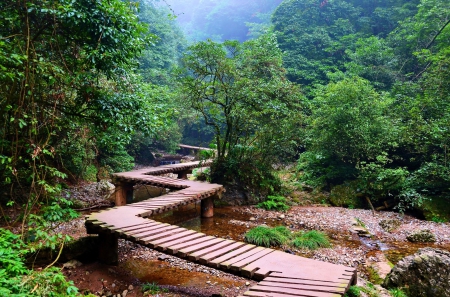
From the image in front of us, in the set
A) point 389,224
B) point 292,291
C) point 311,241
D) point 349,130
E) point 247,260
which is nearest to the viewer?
point 292,291

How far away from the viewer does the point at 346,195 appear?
1050cm

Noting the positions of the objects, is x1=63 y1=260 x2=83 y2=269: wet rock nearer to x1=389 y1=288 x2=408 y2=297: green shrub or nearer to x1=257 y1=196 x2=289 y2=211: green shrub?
x1=389 y1=288 x2=408 y2=297: green shrub

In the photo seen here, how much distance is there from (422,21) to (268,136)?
1144cm

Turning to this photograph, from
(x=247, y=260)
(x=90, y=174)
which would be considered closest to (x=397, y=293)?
(x=247, y=260)

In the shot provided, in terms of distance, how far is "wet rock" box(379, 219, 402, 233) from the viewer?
26.1ft

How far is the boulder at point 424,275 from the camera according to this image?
4.33 metres

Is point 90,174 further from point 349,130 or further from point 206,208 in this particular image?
point 349,130

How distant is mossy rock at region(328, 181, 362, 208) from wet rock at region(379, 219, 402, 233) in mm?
1706

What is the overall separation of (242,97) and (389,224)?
5518 mm

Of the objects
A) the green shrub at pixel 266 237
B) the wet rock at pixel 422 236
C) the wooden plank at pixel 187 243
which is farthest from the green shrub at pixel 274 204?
the wooden plank at pixel 187 243

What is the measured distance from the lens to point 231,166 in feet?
32.6

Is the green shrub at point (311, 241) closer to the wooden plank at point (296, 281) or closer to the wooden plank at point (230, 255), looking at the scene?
the wooden plank at point (230, 255)

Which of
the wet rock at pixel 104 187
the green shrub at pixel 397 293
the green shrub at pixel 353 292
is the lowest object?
the green shrub at pixel 397 293

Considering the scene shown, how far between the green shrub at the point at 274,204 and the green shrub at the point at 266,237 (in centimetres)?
242
